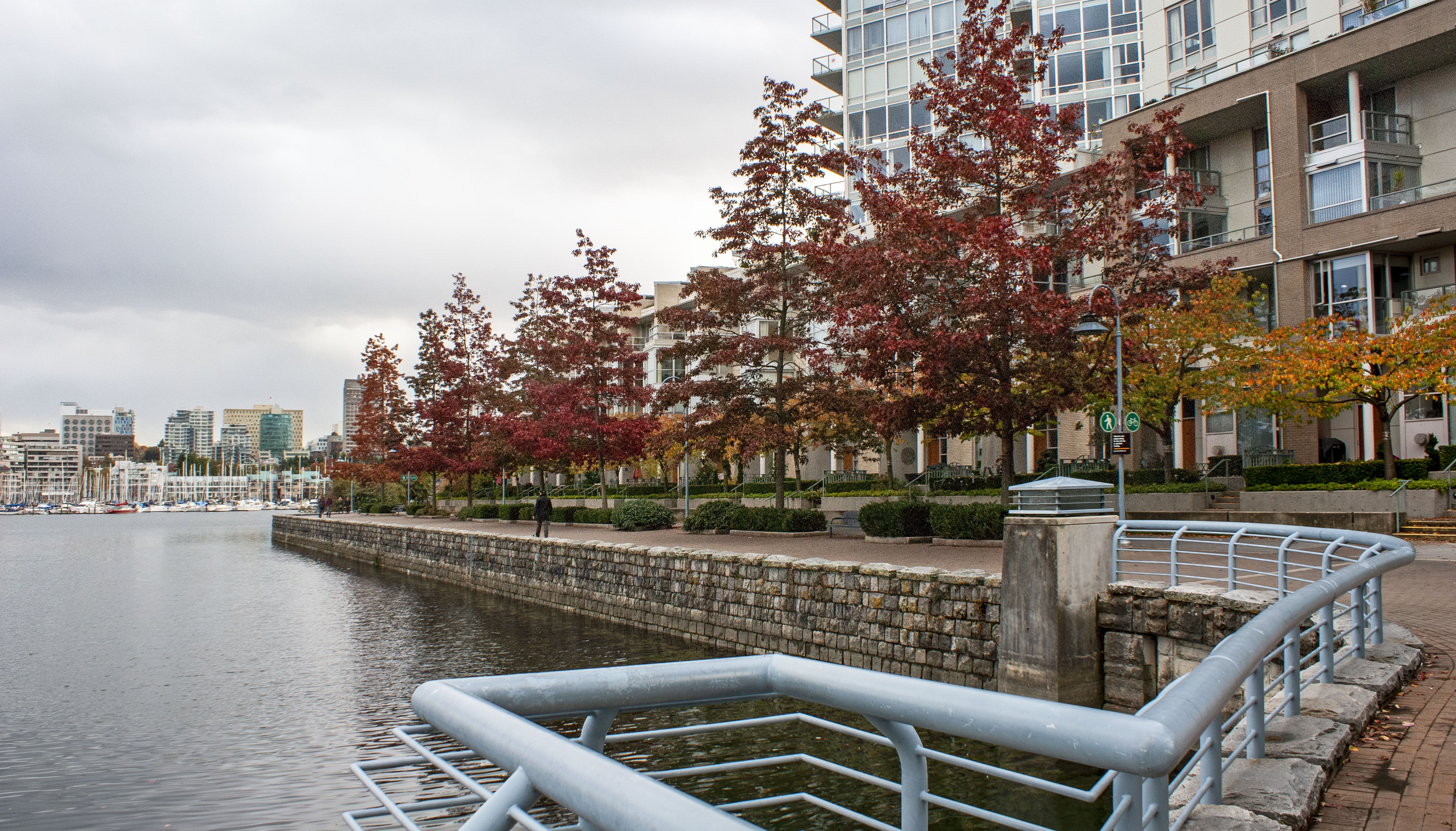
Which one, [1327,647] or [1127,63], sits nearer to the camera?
[1327,647]

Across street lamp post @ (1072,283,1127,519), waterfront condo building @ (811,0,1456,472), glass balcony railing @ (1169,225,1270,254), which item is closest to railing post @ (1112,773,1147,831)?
street lamp post @ (1072,283,1127,519)

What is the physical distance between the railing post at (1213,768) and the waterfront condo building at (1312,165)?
18.6m

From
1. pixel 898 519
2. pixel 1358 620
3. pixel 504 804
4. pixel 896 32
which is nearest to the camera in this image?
pixel 504 804

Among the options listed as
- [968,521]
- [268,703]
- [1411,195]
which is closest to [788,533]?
[968,521]

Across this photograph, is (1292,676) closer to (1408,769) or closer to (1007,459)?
(1408,769)

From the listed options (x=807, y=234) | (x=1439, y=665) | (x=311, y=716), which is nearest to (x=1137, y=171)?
(x=807, y=234)

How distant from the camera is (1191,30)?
34062 millimetres

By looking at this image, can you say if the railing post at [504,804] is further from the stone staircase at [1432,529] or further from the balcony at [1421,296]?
the balcony at [1421,296]

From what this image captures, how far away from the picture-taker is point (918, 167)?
22.1 metres

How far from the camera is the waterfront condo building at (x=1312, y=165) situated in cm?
2733

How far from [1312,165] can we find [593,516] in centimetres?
2554

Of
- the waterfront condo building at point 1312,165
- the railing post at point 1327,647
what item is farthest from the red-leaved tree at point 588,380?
the railing post at point 1327,647

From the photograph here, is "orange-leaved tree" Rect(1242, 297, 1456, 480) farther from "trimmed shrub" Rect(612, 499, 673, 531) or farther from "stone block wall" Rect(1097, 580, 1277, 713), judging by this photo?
"trimmed shrub" Rect(612, 499, 673, 531)

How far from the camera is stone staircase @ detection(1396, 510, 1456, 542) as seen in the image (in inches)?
749
